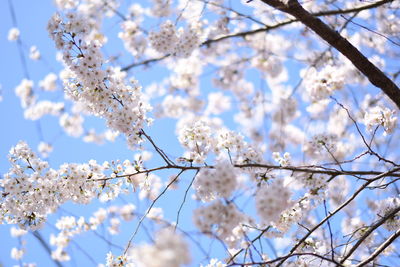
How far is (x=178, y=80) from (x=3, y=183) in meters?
4.97

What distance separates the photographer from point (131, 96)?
2.89m

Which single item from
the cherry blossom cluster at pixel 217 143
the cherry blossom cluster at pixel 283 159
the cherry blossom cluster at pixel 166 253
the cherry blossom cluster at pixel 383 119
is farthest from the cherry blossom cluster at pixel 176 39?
the cherry blossom cluster at pixel 166 253

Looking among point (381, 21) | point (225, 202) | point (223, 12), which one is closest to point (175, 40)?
point (223, 12)

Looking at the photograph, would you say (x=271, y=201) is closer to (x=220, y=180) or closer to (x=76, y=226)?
(x=220, y=180)

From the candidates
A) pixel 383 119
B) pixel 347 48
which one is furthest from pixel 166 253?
pixel 383 119

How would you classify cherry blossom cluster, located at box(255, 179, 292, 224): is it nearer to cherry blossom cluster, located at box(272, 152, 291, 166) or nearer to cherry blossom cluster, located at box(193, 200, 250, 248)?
cherry blossom cluster, located at box(193, 200, 250, 248)

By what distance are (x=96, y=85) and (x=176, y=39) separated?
1479mm

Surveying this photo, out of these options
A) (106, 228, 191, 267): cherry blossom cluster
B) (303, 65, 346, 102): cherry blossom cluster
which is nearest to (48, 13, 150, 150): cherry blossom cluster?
(106, 228, 191, 267): cherry blossom cluster

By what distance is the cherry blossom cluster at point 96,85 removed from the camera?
2783 millimetres

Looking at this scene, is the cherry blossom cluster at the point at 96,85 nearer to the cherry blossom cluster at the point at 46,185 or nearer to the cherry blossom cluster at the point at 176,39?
the cherry blossom cluster at the point at 46,185

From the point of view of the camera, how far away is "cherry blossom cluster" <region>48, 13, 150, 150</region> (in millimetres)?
2783

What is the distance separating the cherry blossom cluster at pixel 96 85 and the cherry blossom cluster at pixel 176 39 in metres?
1.27

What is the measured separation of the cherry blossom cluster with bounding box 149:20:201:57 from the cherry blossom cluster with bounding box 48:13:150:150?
4.17 ft

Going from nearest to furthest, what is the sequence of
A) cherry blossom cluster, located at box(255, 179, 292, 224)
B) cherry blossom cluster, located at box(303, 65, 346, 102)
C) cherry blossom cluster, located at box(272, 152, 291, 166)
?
1. cherry blossom cluster, located at box(255, 179, 292, 224)
2. cherry blossom cluster, located at box(272, 152, 291, 166)
3. cherry blossom cluster, located at box(303, 65, 346, 102)
